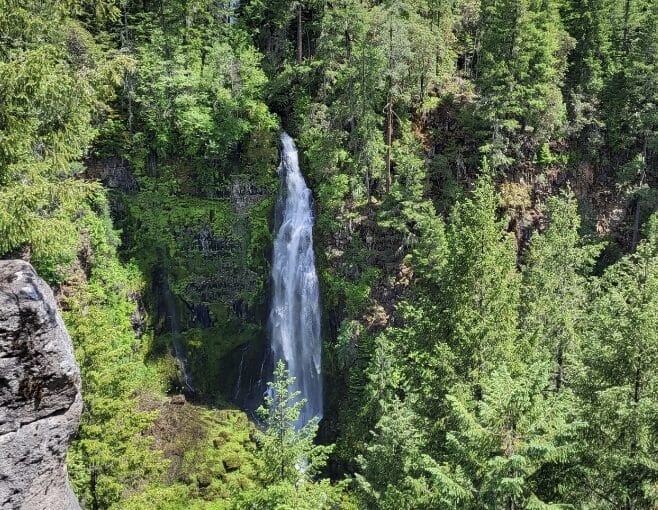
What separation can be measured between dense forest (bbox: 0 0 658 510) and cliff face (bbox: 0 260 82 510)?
6.23 m

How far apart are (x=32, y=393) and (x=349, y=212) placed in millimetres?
22680

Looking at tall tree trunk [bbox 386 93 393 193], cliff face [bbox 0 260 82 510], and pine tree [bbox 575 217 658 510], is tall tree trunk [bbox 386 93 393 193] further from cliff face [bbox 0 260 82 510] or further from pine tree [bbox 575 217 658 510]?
cliff face [bbox 0 260 82 510]

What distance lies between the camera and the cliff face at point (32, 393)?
6488mm

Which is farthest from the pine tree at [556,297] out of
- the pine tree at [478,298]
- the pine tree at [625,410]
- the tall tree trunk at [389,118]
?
the tall tree trunk at [389,118]

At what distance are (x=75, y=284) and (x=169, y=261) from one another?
544cm

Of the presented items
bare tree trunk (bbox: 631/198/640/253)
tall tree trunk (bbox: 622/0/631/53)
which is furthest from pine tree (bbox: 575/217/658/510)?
tall tree trunk (bbox: 622/0/631/53)

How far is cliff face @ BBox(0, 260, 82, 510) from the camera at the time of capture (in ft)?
21.3

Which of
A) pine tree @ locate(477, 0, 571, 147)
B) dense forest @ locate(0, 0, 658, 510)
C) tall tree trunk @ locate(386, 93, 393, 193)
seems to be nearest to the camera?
dense forest @ locate(0, 0, 658, 510)

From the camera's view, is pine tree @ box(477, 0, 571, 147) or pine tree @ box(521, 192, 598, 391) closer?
pine tree @ box(521, 192, 598, 391)

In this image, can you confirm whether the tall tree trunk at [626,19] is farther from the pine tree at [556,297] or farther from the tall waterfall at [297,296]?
the tall waterfall at [297,296]

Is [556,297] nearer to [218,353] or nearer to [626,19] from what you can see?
[218,353]

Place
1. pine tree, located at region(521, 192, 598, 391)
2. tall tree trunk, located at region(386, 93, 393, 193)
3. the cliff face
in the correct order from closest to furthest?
the cliff face → pine tree, located at region(521, 192, 598, 391) → tall tree trunk, located at region(386, 93, 393, 193)

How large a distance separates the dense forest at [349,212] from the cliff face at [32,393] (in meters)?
6.23

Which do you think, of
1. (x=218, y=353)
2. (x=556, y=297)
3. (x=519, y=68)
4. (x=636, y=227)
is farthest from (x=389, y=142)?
(x=636, y=227)
